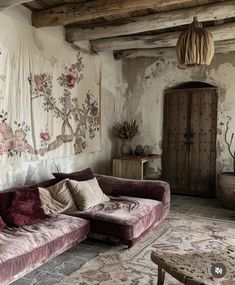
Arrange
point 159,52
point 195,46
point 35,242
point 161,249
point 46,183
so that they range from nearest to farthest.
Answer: point 35,242
point 195,46
point 161,249
point 46,183
point 159,52

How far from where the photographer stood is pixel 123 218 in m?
3.34

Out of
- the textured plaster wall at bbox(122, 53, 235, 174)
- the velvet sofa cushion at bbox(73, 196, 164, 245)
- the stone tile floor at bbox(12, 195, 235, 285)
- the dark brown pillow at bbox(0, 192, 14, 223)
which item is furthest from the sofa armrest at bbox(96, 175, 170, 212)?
the textured plaster wall at bbox(122, 53, 235, 174)

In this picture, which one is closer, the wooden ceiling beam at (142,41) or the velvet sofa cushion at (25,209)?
the velvet sofa cushion at (25,209)

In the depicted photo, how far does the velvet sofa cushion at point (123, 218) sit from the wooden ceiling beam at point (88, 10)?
2.26 meters

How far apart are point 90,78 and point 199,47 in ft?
8.61

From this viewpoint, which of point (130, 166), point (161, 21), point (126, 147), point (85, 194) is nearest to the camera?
point (85, 194)

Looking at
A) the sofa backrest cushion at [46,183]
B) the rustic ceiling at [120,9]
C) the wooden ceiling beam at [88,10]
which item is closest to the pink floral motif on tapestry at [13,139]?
the sofa backrest cushion at [46,183]

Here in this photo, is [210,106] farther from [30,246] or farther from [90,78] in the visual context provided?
[30,246]

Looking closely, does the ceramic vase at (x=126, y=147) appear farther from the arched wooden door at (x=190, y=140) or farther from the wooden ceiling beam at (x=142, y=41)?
the wooden ceiling beam at (x=142, y=41)

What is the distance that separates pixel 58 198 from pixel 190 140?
10.1ft

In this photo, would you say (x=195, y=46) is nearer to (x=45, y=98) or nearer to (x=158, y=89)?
(x=45, y=98)

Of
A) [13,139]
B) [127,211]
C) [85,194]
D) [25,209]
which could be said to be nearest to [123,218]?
[127,211]

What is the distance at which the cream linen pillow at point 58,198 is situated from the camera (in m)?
3.60

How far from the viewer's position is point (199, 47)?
3.02m
